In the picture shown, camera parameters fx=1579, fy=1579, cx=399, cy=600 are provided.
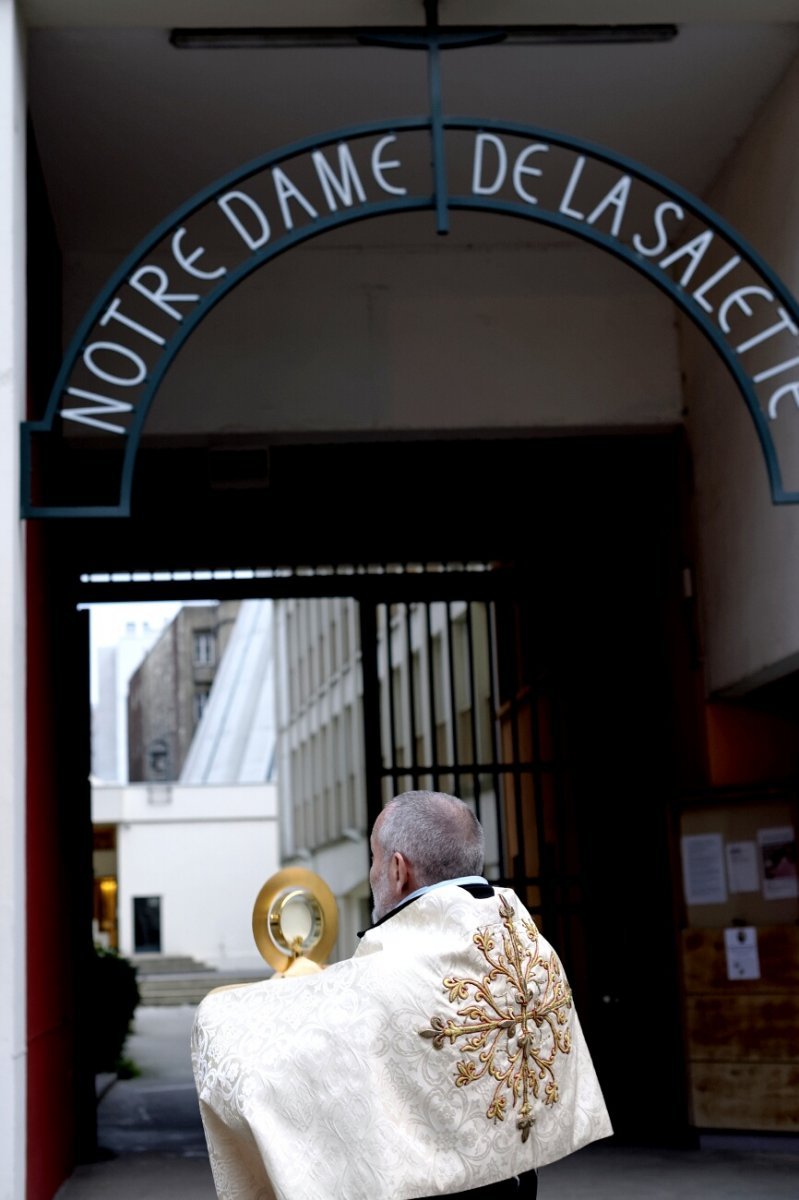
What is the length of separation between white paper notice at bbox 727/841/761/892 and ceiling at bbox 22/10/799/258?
2866 millimetres

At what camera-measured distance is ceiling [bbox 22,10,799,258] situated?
499 centimetres

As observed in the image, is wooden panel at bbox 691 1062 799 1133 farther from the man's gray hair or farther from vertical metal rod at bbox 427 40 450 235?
the man's gray hair

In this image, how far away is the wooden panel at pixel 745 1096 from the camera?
259 inches

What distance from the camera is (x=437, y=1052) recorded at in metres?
2.21

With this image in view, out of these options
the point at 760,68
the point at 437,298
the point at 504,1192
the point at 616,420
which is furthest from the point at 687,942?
the point at 504,1192

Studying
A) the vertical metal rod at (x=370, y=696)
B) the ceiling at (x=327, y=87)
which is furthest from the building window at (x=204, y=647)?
the ceiling at (x=327, y=87)

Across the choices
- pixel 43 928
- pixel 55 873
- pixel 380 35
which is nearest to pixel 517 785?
pixel 55 873

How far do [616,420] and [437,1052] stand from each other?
195 inches

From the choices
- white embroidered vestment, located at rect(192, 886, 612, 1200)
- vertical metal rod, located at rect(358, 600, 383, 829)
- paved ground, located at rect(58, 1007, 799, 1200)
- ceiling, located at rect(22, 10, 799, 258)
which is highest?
ceiling, located at rect(22, 10, 799, 258)

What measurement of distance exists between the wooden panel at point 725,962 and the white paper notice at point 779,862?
0.56 feet

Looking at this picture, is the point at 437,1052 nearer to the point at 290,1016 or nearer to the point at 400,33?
the point at 290,1016

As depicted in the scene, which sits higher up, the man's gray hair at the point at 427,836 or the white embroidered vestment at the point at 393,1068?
the man's gray hair at the point at 427,836

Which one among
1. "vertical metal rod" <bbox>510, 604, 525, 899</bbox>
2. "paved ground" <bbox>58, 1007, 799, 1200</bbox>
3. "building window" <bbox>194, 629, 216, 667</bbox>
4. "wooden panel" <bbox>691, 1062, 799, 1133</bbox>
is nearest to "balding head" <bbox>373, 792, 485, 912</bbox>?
"paved ground" <bbox>58, 1007, 799, 1200</bbox>

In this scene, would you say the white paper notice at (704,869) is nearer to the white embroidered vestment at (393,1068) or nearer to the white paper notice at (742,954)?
the white paper notice at (742,954)
